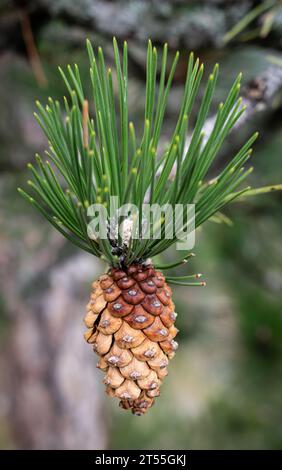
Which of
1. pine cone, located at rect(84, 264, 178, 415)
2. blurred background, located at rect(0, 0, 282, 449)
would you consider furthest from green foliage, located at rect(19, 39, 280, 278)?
blurred background, located at rect(0, 0, 282, 449)

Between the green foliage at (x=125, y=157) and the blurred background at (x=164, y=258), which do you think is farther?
the blurred background at (x=164, y=258)

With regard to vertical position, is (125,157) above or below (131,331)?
above

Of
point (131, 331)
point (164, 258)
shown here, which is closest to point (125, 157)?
point (131, 331)

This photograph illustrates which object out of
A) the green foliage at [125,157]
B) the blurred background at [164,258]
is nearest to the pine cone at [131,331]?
the green foliage at [125,157]

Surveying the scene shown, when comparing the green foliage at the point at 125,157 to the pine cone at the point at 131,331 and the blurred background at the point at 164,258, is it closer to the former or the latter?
the pine cone at the point at 131,331

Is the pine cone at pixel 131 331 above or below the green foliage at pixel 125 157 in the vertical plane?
below

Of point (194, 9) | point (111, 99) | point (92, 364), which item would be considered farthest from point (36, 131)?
point (111, 99)

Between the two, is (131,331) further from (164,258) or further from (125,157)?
(164,258)
